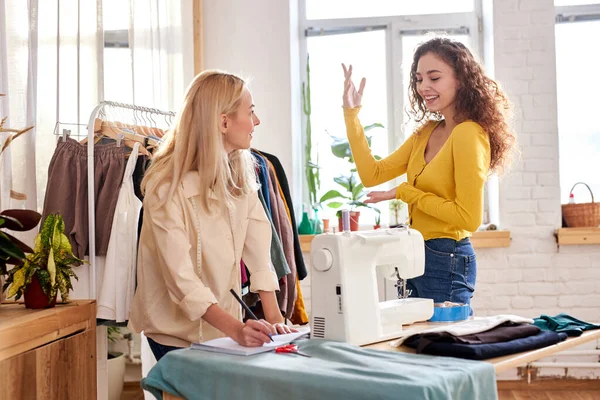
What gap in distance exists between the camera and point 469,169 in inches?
91.4

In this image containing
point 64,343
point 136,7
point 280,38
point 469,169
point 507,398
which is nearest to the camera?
point 64,343

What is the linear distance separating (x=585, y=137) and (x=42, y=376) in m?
3.86

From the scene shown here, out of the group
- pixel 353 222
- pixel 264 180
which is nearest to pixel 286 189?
pixel 264 180

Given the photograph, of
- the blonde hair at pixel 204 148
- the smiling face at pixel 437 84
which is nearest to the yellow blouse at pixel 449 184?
the smiling face at pixel 437 84

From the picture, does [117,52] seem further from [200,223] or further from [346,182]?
[346,182]

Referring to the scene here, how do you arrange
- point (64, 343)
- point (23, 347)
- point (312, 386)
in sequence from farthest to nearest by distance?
1. point (64, 343)
2. point (23, 347)
3. point (312, 386)

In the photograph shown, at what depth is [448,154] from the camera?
7.91 ft

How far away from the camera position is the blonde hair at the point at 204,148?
213 cm

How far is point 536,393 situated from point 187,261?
9.81ft

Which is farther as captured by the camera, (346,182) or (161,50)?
(346,182)

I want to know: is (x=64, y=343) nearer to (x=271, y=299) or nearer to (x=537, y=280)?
(x=271, y=299)

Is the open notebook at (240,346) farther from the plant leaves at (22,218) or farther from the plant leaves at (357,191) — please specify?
the plant leaves at (357,191)

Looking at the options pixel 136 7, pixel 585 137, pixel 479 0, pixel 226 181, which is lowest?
pixel 226 181

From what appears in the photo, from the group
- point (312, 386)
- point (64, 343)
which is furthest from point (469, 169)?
point (64, 343)
